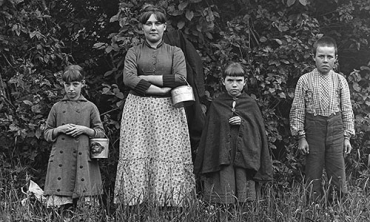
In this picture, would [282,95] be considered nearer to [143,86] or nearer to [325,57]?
[325,57]

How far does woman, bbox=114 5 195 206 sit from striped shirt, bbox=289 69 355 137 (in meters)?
1.09

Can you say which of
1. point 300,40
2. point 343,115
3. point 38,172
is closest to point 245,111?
point 343,115

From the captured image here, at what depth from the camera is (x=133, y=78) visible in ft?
18.6

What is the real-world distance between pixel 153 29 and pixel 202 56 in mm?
984

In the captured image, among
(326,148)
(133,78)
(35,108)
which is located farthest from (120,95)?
(326,148)

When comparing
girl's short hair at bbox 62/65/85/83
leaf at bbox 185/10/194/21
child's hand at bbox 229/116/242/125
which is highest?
leaf at bbox 185/10/194/21

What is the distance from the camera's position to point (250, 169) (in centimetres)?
546

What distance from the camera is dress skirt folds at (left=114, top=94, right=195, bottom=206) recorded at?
5.68 m

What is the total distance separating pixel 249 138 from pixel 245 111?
250mm

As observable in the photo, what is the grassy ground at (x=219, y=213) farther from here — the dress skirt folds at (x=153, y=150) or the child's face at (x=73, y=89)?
the child's face at (x=73, y=89)

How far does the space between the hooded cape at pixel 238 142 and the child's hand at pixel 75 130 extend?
107 centimetres

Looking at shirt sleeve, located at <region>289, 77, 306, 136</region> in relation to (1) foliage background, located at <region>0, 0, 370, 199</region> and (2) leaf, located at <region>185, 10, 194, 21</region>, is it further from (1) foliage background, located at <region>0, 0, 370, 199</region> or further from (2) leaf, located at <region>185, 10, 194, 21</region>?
(2) leaf, located at <region>185, 10, 194, 21</region>

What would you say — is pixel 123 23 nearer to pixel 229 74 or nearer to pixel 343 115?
pixel 229 74

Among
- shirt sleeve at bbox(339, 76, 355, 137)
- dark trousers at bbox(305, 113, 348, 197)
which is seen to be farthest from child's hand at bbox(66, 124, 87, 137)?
shirt sleeve at bbox(339, 76, 355, 137)
